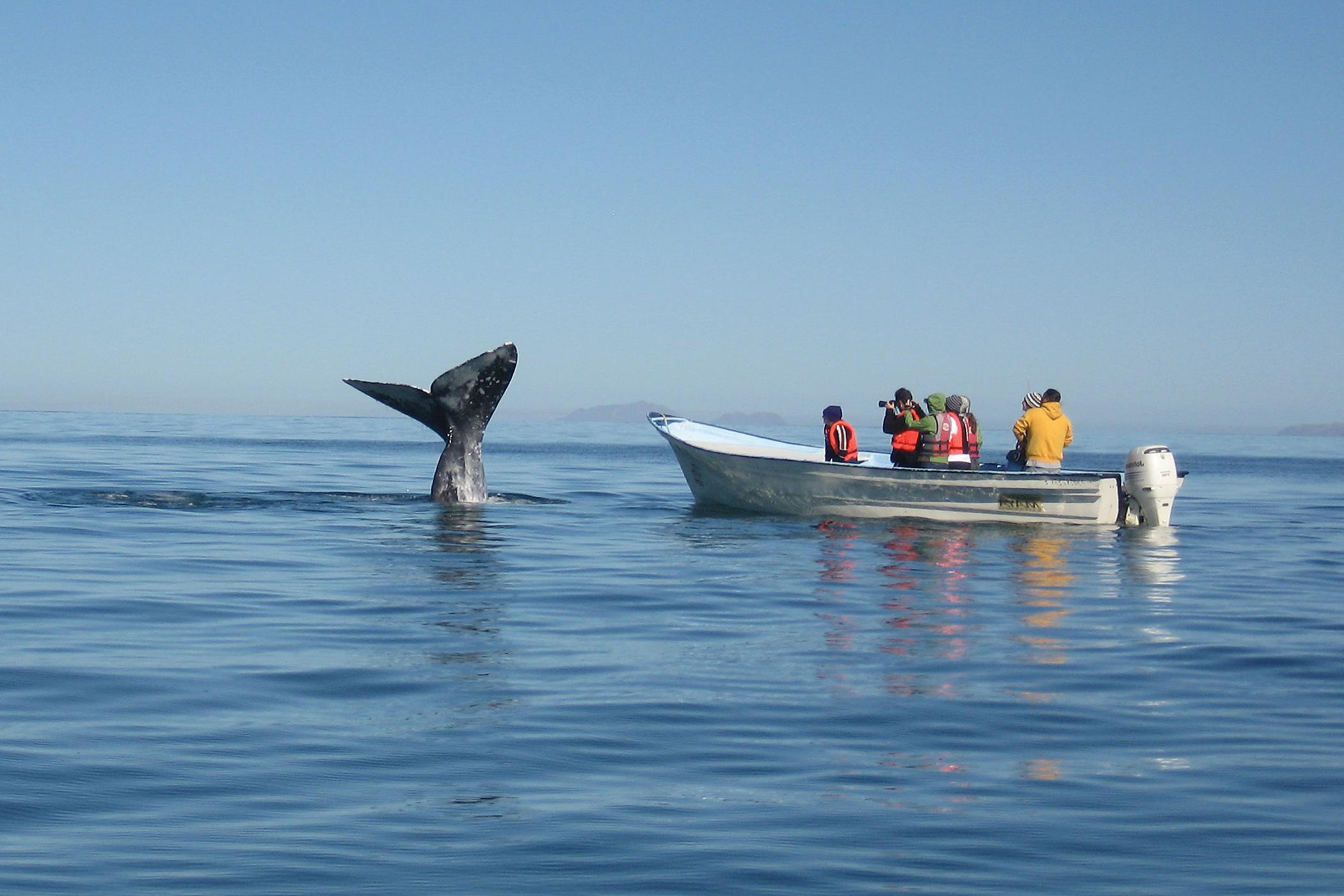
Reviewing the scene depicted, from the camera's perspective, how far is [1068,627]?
13586mm

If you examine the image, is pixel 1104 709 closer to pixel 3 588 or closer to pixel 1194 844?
pixel 1194 844

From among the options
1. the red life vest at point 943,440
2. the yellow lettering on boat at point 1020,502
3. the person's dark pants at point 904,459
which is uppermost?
the red life vest at point 943,440

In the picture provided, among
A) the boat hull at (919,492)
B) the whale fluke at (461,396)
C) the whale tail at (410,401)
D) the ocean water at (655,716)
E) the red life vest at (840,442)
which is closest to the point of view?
the ocean water at (655,716)

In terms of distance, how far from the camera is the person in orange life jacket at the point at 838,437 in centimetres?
2511

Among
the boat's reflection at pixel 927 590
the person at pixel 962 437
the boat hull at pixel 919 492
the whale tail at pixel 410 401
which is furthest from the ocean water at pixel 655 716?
the person at pixel 962 437

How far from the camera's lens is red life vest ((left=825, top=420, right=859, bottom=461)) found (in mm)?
25094

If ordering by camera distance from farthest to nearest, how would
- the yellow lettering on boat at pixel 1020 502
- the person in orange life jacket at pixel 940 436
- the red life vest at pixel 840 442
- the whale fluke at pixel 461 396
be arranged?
the red life vest at pixel 840 442
the person in orange life jacket at pixel 940 436
the yellow lettering on boat at pixel 1020 502
the whale fluke at pixel 461 396

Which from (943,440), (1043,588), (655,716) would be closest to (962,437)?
(943,440)

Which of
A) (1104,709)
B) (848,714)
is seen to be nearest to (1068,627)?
(1104,709)

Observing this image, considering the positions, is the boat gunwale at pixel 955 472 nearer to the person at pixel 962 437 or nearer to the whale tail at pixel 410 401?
the person at pixel 962 437

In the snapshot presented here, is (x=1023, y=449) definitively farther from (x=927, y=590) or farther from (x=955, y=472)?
(x=927, y=590)

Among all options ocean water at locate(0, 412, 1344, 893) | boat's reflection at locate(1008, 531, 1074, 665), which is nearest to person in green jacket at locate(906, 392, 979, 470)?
boat's reflection at locate(1008, 531, 1074, 665)

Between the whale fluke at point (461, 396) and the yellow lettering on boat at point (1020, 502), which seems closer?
the whale fluke at point (461, 396)

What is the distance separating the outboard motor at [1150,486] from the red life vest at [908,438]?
3449 mm
